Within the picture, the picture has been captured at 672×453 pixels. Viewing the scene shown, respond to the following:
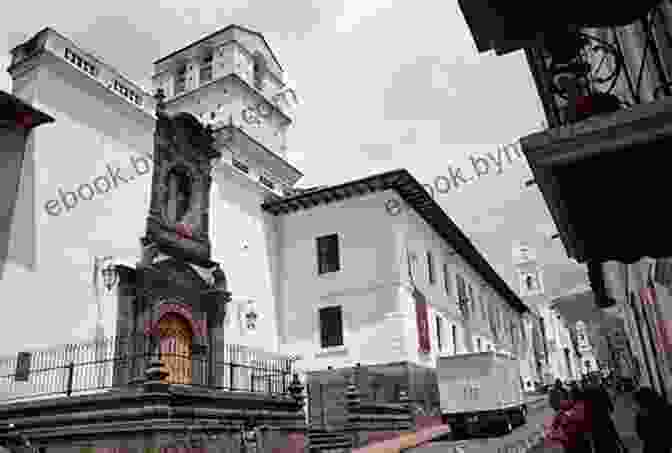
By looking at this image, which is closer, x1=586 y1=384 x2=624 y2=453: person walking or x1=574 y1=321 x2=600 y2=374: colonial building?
x1=586 y1=384 x2=624 y2=453: person walking

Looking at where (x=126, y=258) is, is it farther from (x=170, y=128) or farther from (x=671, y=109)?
(x=671, y=109)

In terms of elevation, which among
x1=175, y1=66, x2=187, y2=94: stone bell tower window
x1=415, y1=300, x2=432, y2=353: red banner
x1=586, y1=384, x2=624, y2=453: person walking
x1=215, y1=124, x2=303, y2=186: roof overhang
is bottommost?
x1=586, y1=384, x2=624, y2=453: person walking

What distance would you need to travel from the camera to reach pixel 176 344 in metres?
16.8

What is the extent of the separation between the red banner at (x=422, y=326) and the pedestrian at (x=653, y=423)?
17115 mm

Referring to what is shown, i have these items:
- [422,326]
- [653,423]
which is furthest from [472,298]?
[653,423]

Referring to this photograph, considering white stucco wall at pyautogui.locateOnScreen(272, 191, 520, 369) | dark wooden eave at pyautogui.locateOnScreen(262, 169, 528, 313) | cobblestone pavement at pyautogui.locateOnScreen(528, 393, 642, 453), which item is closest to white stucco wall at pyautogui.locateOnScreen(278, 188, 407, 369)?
white stucco wall at pyautogui.locateOnScreen(272, 191, 520, 369)

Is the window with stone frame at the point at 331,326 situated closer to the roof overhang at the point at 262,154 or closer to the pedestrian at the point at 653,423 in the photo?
the roof overhang at the point at 262,154

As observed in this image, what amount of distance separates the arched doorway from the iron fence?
0.10ft

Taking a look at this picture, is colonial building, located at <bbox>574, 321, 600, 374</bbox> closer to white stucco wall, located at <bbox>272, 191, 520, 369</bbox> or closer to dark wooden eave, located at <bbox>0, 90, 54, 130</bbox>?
white stucco wall, located at <bbox>272, 191, 520, 369</bbox>

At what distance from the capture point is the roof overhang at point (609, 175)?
257 centimetres

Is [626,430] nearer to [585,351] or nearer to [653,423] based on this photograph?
[653,423]

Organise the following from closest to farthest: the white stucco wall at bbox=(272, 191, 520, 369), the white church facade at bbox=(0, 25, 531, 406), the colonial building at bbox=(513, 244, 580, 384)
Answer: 1. the white church facade at bbox=(0, 25, 531, 406)
2. the white stucco wall at bbox=(272, 191, 520, 369)
3. the colonial building at bbox=(513, 244, 580, 384)

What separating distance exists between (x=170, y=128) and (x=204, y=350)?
731 cm

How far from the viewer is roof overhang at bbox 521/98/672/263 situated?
257cm
